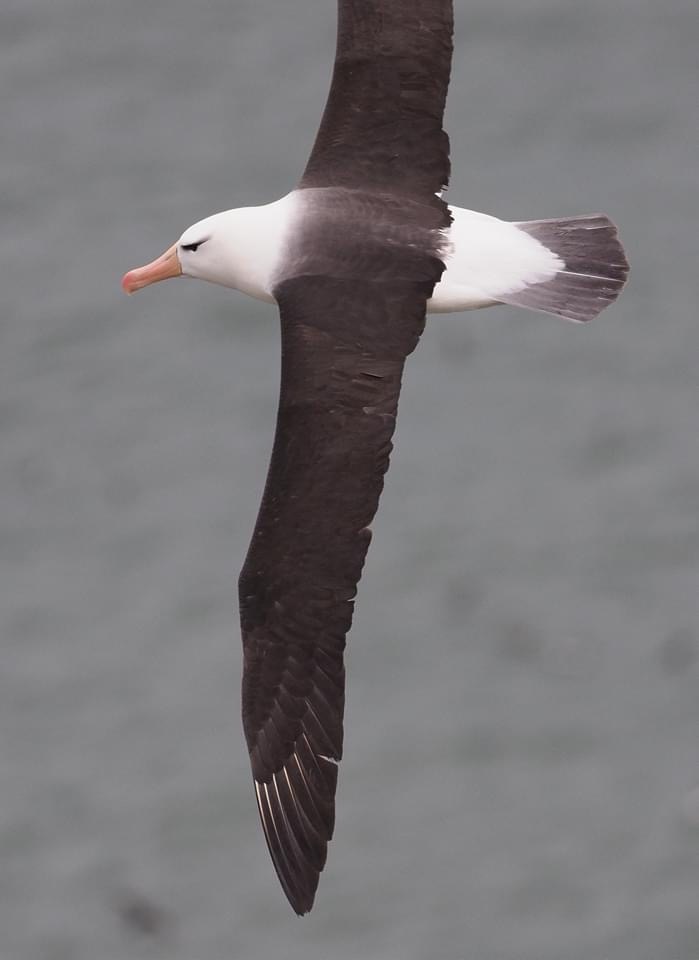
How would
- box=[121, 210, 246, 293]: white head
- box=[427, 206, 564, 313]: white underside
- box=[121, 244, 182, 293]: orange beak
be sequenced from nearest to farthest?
box=[427, 206, 564, 313]: white underside → box=[121, 210, 246, 293]: white head → box=[121, 244, 182, 293]: orange beak

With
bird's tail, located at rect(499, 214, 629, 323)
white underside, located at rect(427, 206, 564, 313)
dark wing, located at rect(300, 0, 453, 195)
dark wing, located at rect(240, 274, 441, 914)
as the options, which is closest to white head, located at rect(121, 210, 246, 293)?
dark wing, located at rect(300, 0, 453, 195)

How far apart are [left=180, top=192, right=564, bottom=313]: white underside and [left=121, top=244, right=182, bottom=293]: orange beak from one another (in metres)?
0.24

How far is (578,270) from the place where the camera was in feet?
40.3

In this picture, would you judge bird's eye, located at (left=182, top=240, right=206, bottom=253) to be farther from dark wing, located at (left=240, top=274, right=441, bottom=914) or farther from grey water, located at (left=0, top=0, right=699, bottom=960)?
grey water, located at (left=0, top=0, right=699, bottom=960)

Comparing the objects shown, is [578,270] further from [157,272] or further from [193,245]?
[157,272]

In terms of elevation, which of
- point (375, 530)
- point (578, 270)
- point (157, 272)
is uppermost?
point (375, 530)

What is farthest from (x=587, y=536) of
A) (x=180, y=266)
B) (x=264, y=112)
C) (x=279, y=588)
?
(x=279, y=588)

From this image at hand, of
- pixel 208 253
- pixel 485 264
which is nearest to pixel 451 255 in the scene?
pixel 485 264

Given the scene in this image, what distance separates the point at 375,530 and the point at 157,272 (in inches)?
233

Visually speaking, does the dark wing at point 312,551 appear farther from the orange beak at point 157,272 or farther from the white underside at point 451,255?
the orange beak at point 157,272

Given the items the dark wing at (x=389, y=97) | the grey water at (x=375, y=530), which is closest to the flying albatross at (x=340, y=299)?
the dark wing at (x=389, y=97)

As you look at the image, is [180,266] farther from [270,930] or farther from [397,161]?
[270,930]

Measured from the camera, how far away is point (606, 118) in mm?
20703

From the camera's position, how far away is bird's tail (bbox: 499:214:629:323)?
12.0m
